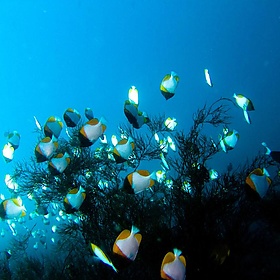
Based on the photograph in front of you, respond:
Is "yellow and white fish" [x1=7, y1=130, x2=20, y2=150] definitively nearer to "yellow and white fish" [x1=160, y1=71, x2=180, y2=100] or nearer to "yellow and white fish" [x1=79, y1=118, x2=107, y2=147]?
"yellow and white fish" [x1=79, y1=118, x2=107, y2=147]

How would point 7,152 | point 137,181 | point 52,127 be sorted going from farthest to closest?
1. point 7,152
2. point 52,127
3. point 137,181

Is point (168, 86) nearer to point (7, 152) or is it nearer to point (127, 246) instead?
point (127, 246)

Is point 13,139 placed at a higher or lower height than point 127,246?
higher

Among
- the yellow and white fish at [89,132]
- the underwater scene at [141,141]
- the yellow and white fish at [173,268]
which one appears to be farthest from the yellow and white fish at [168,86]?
the yellow and white fish at [173,268]

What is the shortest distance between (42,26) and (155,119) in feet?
631

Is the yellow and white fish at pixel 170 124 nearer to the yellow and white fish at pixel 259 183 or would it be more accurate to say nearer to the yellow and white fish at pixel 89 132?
the yellow and white fish at pixel 89 132

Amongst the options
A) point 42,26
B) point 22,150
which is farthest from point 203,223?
point 42,26

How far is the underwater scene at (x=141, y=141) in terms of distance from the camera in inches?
185

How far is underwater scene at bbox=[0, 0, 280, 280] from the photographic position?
4.69 meters

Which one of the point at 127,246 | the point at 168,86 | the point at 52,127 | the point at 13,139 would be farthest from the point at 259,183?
the point at 13,139

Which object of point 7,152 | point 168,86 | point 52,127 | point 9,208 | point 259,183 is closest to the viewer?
point 259,183

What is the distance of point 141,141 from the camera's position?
6664mm

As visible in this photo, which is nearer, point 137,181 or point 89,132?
point 137,181

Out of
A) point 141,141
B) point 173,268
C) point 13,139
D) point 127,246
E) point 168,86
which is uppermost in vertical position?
point 13,139
